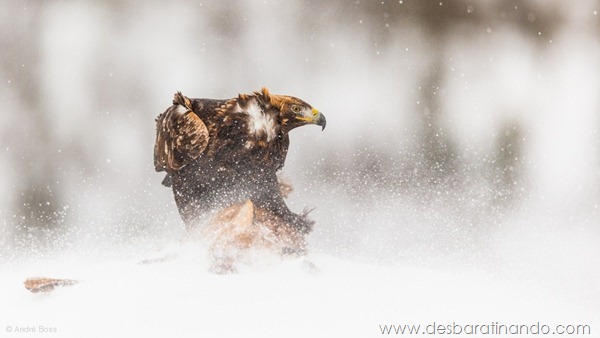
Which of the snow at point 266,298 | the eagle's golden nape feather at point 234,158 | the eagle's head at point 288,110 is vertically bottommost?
the snow at point 266,298

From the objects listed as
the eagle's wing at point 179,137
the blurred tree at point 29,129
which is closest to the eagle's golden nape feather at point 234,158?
the eagle's wing at point 179,137

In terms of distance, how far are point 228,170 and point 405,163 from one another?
38 centimetres

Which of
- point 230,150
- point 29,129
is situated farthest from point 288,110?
point 29,129

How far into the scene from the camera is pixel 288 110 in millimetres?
1172

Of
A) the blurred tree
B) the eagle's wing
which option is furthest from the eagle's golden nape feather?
the blurred tree

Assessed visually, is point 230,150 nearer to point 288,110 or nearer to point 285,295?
point 288,110

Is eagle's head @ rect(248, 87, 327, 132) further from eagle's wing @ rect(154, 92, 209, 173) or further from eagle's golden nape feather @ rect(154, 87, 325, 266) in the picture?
eagle's wing @ rect(154, 92, 209, 173)

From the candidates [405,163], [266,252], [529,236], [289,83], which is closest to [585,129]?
[529,236]

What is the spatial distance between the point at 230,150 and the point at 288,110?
110 mm

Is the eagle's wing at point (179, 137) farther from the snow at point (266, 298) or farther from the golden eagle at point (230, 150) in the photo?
the snow at point (266, 298)

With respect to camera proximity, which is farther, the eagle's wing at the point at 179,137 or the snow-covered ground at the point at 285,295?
the eagle's wing at the point at 179,137

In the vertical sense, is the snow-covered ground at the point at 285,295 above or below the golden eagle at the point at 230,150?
below

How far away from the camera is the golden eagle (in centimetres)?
114

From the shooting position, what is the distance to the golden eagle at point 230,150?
1.14 meters
